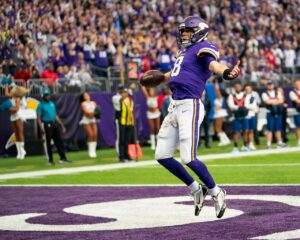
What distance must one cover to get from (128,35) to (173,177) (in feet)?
44.4

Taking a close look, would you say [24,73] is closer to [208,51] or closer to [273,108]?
[273,108]

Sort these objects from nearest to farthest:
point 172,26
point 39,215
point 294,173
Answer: point 39,215, point 294,173, point 172,26

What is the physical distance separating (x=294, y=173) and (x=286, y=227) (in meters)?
6.09

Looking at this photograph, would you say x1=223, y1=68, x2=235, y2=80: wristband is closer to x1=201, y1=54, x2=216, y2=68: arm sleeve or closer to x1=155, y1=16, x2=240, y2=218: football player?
x1=155, y1=16, x2=240, y2=218: football player

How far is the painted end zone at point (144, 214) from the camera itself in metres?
7.74

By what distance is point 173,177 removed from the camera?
46.3ft

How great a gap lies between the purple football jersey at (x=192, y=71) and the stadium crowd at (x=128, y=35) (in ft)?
31.1

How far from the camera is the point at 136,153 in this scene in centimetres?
1905

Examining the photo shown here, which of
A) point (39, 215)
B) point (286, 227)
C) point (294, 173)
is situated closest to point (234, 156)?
point (294, 173)

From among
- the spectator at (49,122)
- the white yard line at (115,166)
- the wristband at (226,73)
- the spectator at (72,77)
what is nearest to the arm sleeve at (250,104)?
the white yard line at (115,166)

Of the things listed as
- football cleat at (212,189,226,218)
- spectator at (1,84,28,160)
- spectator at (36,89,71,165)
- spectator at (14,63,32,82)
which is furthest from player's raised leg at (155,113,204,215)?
spectator at (14,63,32,82)

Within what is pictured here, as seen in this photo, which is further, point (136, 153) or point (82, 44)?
point (82, 44)

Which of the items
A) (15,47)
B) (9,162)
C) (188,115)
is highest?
(15,47)

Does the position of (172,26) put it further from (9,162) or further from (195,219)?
(195,219)
